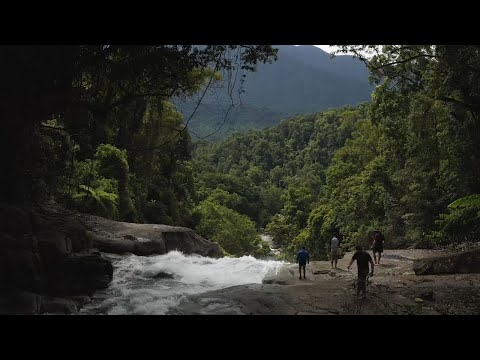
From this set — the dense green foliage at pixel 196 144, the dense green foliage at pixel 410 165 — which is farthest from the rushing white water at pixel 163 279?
the dense green foliage at pixel 410 165

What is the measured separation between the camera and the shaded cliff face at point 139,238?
15359 mm

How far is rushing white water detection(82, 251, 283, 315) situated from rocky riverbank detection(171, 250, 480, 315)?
3.46 ft

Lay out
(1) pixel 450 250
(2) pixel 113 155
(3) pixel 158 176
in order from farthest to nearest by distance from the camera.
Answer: (3) pixel 158 176
(2) pixel 113 155
(1) pixel 450 250

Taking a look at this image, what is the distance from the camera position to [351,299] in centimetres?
940

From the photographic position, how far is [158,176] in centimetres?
3266

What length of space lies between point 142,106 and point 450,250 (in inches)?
749

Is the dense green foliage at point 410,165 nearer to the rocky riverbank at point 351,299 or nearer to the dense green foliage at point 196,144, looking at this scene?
the dense green foliage at point 196,144

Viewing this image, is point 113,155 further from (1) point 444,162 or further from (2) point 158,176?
(1) point 444,162

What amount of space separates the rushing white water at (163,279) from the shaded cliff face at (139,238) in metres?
0.63

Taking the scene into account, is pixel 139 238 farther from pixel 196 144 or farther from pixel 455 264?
pixel 455 264

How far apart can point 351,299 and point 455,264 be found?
A: 13.9 ft

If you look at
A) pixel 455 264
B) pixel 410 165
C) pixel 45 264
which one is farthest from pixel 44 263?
pixel 410 165
